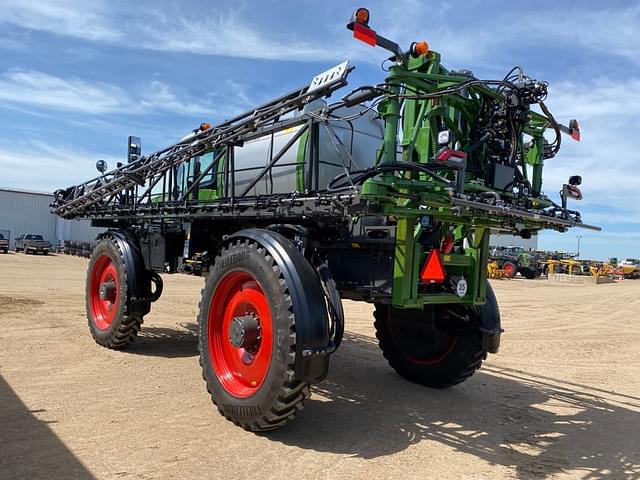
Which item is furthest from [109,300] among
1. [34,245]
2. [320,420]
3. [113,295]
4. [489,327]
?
[34,245]

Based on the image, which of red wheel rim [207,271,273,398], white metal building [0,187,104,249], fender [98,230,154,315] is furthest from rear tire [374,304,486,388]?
white metal building [0,187,104,249]

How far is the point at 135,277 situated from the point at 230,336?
2.87m

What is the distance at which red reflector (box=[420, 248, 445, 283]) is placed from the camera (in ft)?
14.7

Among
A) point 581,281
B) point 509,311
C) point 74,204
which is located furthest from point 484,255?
point 581,281

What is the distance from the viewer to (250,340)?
4500 mm

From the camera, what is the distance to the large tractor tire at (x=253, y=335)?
13.3 feet

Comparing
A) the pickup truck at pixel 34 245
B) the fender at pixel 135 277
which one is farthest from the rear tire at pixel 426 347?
the pickup truck at pixel 34 245

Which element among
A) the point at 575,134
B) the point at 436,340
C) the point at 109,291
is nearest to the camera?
the point at 575,134

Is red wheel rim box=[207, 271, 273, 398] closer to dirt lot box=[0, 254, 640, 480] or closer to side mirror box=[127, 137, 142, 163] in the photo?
dirt lot box=[0, 254, 640, 480]

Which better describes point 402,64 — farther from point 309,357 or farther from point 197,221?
point 197,221

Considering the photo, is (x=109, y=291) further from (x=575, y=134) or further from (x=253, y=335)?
(x=575, y=134)

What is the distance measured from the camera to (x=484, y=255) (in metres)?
5.18

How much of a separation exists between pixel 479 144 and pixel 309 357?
2245 mm

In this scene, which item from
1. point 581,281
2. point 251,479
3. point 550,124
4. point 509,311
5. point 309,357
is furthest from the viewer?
point 581,281
